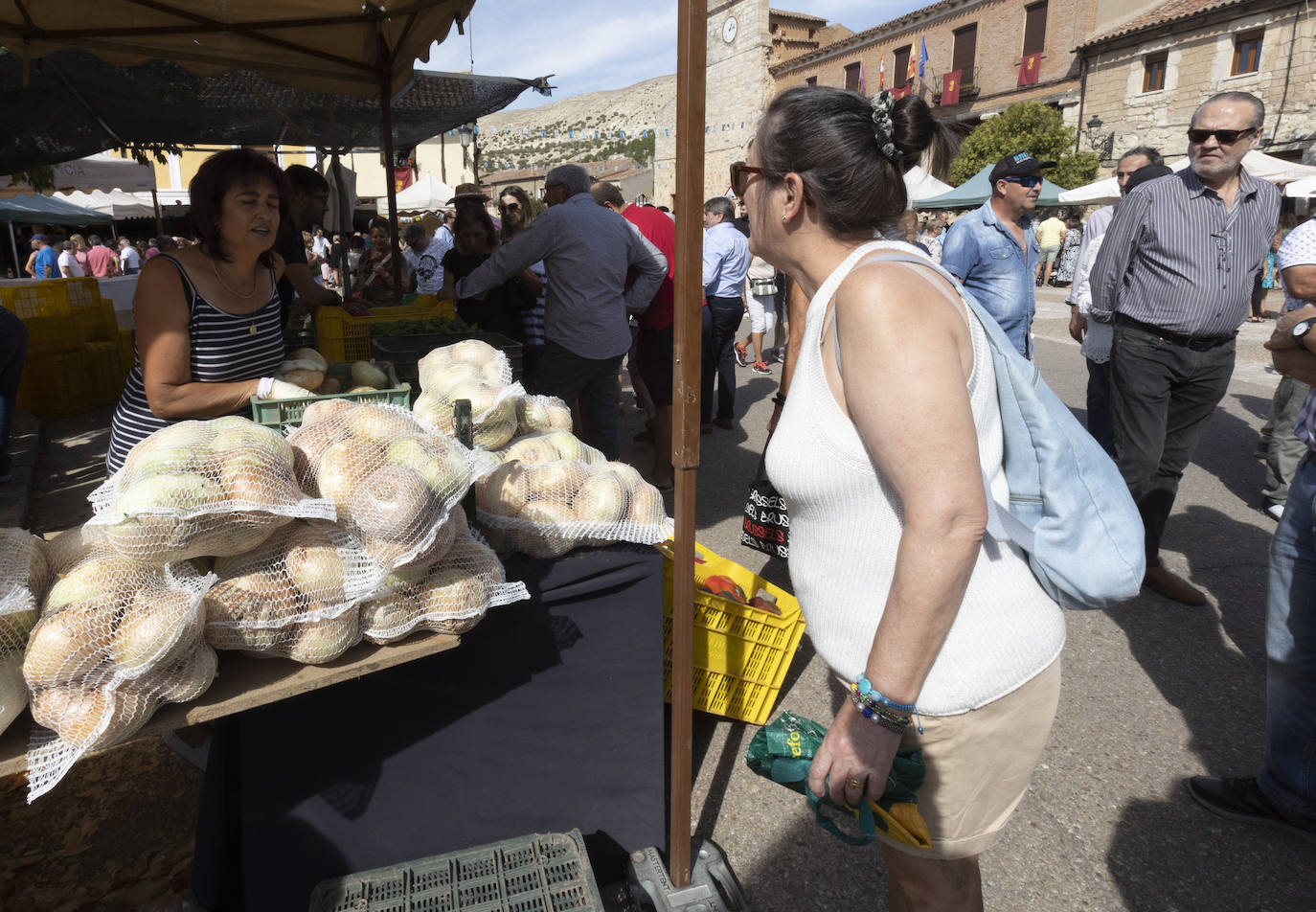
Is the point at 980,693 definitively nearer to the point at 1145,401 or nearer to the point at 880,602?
the point at 880,602

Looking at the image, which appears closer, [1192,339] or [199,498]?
[199,498]

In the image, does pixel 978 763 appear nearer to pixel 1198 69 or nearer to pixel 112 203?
pixel 112 203

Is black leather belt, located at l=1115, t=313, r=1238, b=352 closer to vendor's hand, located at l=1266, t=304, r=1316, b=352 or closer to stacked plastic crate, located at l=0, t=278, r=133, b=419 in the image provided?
vendor's hand, located at l=1266, t=304, r=1316, b=352

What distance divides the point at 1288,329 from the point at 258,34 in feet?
17.8

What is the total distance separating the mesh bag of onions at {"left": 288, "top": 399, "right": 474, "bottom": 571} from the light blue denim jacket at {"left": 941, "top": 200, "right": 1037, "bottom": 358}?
133 inches

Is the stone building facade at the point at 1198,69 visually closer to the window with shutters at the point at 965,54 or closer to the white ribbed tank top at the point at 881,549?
the window with shutters at the point at 965,54

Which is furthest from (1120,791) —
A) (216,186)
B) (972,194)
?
(972,194)

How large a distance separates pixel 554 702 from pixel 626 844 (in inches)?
19.4

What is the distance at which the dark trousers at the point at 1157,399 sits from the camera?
11.8 feet

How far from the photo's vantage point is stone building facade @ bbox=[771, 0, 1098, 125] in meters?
29.1

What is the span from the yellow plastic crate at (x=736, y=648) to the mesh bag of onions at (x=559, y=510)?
467 mm

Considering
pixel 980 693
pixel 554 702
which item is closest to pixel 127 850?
pixel 554 702

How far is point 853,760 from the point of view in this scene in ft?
4.32


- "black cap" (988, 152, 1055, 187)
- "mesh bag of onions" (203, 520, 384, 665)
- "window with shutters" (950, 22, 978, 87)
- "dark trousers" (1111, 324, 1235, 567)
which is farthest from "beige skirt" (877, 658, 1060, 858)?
"window with shutters" (950, 22, 978, 87)
